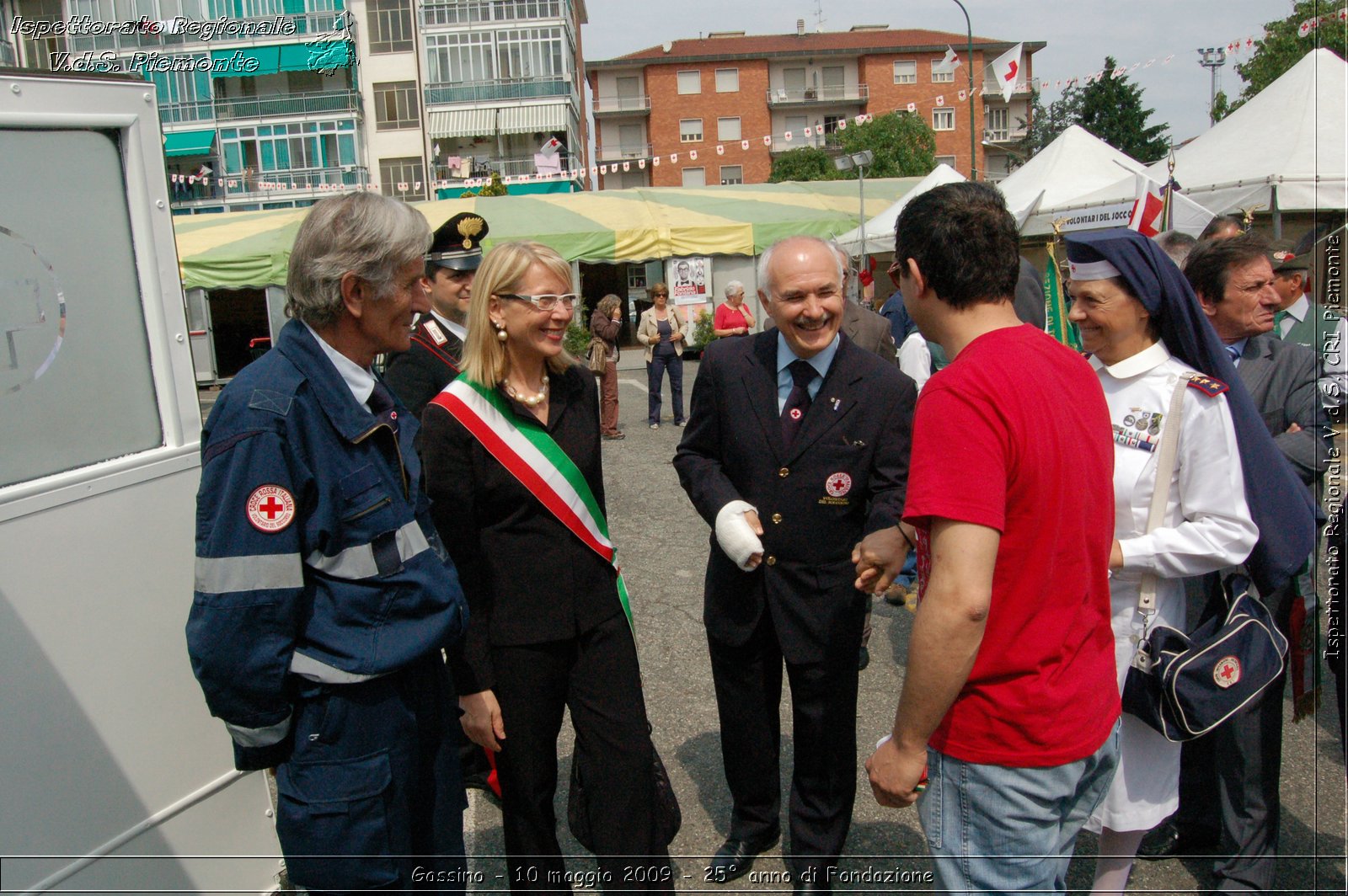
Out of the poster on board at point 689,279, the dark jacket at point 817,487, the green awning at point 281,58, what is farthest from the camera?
the green awning at point 281,58

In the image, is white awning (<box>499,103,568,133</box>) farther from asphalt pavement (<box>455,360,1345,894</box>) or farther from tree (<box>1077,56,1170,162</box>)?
asphalt pavement (<box>455,360,1345,894</box>)

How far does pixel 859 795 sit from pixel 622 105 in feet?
231

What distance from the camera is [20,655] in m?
2.08

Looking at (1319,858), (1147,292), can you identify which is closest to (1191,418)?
(1147,292)

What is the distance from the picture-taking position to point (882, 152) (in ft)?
165

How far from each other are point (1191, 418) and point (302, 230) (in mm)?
2175

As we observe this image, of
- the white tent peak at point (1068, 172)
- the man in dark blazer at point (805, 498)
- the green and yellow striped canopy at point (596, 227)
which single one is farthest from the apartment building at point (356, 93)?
the man in dark blazer at point (805, 498)

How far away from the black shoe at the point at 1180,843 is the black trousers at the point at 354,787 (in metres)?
2.50

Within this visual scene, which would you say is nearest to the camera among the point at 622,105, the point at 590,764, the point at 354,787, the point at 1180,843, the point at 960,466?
the point at 960,466

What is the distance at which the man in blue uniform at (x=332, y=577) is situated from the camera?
1653 mm

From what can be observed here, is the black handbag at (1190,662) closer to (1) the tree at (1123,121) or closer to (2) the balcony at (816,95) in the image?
(1) the tree at (1123,121)

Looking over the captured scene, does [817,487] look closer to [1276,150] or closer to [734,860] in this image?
[734,860]

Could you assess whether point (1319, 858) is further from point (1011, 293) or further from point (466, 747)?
point (466, 747)

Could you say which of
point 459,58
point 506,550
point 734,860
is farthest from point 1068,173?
point 459,58
